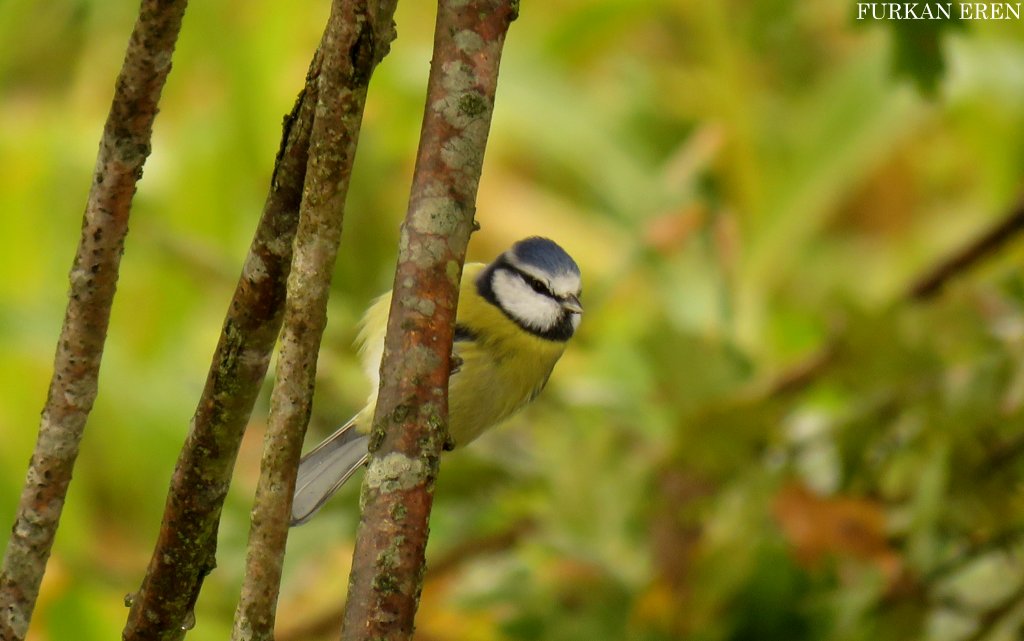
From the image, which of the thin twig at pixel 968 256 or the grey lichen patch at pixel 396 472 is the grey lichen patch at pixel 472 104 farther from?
the thin twig at pixel 968 256

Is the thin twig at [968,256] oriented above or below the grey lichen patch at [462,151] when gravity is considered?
above

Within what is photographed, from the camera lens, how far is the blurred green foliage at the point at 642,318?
5.98ft

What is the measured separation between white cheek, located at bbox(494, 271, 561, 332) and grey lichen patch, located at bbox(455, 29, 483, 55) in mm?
820

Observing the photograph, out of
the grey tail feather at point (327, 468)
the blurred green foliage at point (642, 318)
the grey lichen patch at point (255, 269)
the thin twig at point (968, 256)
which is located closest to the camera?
the grey lichen patch at point (255, 269)

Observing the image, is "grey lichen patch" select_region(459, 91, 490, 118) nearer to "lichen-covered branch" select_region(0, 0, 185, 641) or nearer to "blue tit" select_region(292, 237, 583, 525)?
"lichen-covered branch" select_region(0, 0, 185, 641)

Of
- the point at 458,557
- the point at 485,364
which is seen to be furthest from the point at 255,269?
the point at 458,557

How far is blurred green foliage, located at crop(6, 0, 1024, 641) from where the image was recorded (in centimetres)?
182

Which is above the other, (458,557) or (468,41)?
(458,557)

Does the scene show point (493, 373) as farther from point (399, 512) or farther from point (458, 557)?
point (399, 512)

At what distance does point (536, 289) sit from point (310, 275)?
32.8 inches

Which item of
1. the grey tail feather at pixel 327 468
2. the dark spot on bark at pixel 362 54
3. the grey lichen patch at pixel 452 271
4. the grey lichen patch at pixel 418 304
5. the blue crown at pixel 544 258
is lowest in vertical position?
the grey lichen patch at pixel 418 304

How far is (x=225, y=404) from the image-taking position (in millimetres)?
929

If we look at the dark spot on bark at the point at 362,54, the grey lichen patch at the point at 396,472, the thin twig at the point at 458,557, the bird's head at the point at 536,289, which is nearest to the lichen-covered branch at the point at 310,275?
the dark spot on bark at the point at 362,54

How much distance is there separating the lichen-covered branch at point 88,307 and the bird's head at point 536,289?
71 centimetres
